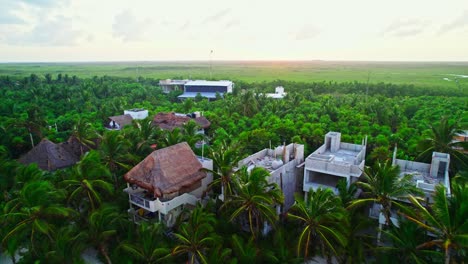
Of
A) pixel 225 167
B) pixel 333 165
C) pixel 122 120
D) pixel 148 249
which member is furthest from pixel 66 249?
pixel 122 120

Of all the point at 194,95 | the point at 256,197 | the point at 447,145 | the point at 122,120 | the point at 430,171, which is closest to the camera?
the point at 256,197

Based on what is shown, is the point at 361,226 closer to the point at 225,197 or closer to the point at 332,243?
the point at 332,243

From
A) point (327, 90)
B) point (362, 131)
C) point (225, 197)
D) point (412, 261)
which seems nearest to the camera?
point (412, 261)

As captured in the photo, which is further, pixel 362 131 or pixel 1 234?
pixel 362 131

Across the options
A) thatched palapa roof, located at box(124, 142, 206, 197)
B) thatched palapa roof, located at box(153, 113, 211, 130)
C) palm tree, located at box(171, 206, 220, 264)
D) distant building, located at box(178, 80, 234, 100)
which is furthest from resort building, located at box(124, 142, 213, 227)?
distant building, located at box(178, 80, 234, 100)

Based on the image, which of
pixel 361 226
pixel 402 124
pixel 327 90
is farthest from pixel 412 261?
pixel 327 90

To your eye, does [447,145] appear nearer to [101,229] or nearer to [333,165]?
[333,165]
